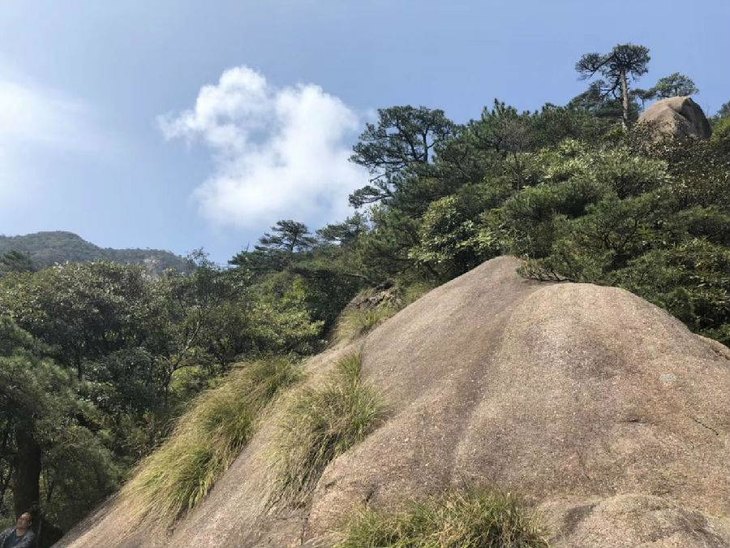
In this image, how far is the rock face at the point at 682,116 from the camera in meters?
27.9

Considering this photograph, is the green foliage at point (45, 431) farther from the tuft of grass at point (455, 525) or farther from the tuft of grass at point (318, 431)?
the tuft of grass at point (455, 525)

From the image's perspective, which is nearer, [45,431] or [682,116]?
[45,431]

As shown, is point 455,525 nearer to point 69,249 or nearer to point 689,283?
point 689,283

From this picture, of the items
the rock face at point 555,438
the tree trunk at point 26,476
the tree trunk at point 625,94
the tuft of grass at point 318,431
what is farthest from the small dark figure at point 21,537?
the tree trunk at point 625,94

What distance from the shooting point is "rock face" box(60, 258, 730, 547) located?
14.2 ft

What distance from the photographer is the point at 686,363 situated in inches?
213

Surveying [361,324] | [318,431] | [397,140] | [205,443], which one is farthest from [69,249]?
[318,431]

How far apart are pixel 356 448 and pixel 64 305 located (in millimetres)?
12909

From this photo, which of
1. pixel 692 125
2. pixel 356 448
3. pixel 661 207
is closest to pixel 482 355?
pixel 356 448

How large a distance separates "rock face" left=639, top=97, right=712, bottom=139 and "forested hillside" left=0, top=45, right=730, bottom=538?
3.67m

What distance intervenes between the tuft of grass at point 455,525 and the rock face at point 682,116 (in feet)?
90.0

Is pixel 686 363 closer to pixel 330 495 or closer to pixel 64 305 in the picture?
pixel 330 495

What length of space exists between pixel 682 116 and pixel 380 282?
1878cm

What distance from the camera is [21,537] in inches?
372
